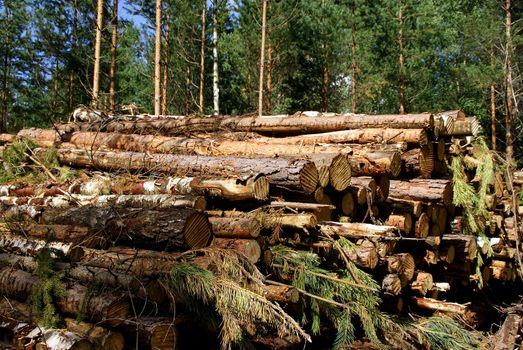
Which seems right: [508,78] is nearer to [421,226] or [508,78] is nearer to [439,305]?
[421,226]

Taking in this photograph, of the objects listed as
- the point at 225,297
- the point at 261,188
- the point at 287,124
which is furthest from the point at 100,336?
the point at 287,124

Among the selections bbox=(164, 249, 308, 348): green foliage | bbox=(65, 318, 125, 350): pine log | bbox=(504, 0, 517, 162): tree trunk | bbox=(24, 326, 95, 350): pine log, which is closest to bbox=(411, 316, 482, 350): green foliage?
bbox=(164, 249, 308, 348): green foliage

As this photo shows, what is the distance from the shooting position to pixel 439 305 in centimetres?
602

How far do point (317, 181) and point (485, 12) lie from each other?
76.4ft

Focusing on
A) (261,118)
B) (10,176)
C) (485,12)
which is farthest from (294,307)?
(485,12)

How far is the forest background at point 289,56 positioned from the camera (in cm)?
2069

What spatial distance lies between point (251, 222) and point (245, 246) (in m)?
0.23

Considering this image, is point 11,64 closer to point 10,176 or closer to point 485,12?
Answer: point 10,176

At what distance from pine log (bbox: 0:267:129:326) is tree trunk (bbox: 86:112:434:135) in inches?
167

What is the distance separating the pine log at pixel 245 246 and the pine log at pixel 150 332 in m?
0.95

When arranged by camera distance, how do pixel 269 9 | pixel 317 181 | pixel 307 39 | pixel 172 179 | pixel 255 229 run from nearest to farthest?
1. pixel 255 229
2. pixel 317 181
3. pixel 172 179
4. pixel 269 9
5. pixel 307 39

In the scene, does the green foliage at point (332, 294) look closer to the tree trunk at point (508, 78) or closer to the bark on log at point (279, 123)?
the bark on log at point (279, 123)

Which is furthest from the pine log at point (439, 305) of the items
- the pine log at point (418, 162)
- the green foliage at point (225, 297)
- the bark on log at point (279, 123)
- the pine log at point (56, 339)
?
the pine log at point (56, 339)

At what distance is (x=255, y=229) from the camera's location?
14.4ft
